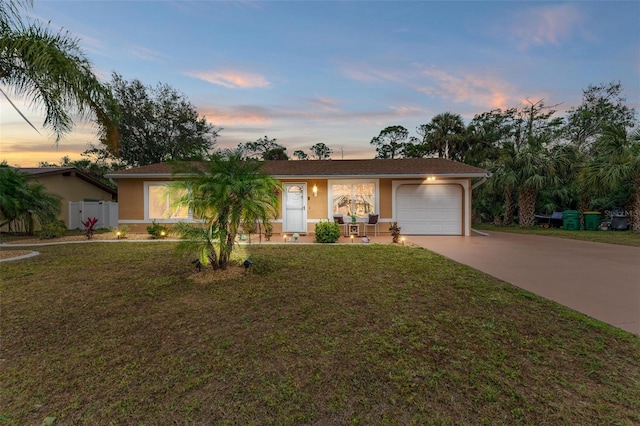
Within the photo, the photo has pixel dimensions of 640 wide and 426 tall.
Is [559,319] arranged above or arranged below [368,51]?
below

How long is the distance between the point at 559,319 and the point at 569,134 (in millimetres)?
29584

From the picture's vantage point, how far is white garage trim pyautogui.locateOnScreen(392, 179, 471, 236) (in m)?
12.4

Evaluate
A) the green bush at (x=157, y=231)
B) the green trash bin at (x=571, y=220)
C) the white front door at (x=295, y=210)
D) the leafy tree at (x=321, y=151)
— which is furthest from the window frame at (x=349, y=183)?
the leafy tree at (x=321, y=151)

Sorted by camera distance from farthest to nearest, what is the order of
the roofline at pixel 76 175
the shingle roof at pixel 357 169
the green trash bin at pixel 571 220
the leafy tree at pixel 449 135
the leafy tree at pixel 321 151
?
1. the leafy tree at pixel 321 151
2. the leafy tree at pixel 449 135
3. the green trash bin at pixel 571 220
4. the roofline at pixel 76 175
5. the shingle roof at pixel 357 169

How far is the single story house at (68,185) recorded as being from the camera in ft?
49.9

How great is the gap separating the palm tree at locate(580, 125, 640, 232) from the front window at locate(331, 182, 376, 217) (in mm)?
10799

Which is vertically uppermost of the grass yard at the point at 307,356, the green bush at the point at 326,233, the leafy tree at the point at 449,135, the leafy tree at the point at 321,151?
the leafy tree at the point at 321,151

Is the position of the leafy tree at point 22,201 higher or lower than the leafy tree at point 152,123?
lower

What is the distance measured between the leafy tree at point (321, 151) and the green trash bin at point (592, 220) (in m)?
24.2

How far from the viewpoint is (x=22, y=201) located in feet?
35.2

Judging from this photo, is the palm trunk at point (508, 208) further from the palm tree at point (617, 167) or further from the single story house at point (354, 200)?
the single story house at point (354, 200)

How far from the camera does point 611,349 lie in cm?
273

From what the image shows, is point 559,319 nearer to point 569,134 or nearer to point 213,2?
point 213,2

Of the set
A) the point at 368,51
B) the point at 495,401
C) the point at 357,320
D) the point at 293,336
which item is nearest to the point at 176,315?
the point at 293,336
